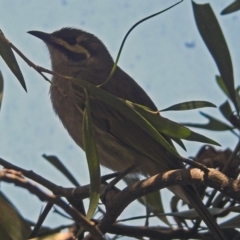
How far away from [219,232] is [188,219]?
0.69 ft

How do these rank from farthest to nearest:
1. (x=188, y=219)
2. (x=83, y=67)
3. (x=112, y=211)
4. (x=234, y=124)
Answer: (x=83, y=67) < (x=234, y=124) < (x=188, y=219) < (x=112, y=211)

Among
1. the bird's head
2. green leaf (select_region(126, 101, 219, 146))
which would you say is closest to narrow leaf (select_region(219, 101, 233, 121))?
the bird's head

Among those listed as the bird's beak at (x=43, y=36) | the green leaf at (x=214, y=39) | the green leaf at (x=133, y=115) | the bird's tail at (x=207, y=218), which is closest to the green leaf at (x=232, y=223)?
the bird's tail at (x=207, y=218)

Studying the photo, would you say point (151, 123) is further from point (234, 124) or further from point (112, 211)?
point (234, 124)

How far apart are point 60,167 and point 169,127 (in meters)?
1.21

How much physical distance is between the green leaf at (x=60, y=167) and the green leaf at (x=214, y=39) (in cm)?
92

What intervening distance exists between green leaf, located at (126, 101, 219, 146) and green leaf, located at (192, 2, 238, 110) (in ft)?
2.15

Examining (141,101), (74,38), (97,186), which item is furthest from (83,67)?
(97,186)

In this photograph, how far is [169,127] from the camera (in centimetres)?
191

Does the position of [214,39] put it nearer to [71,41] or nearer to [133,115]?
[133,115]

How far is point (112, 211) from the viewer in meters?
2.10

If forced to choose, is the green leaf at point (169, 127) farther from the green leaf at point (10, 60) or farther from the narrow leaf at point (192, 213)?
the narrow leaf at point (192, 213)

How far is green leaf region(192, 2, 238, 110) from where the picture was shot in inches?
95.5

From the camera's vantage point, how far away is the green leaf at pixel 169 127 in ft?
6.20
